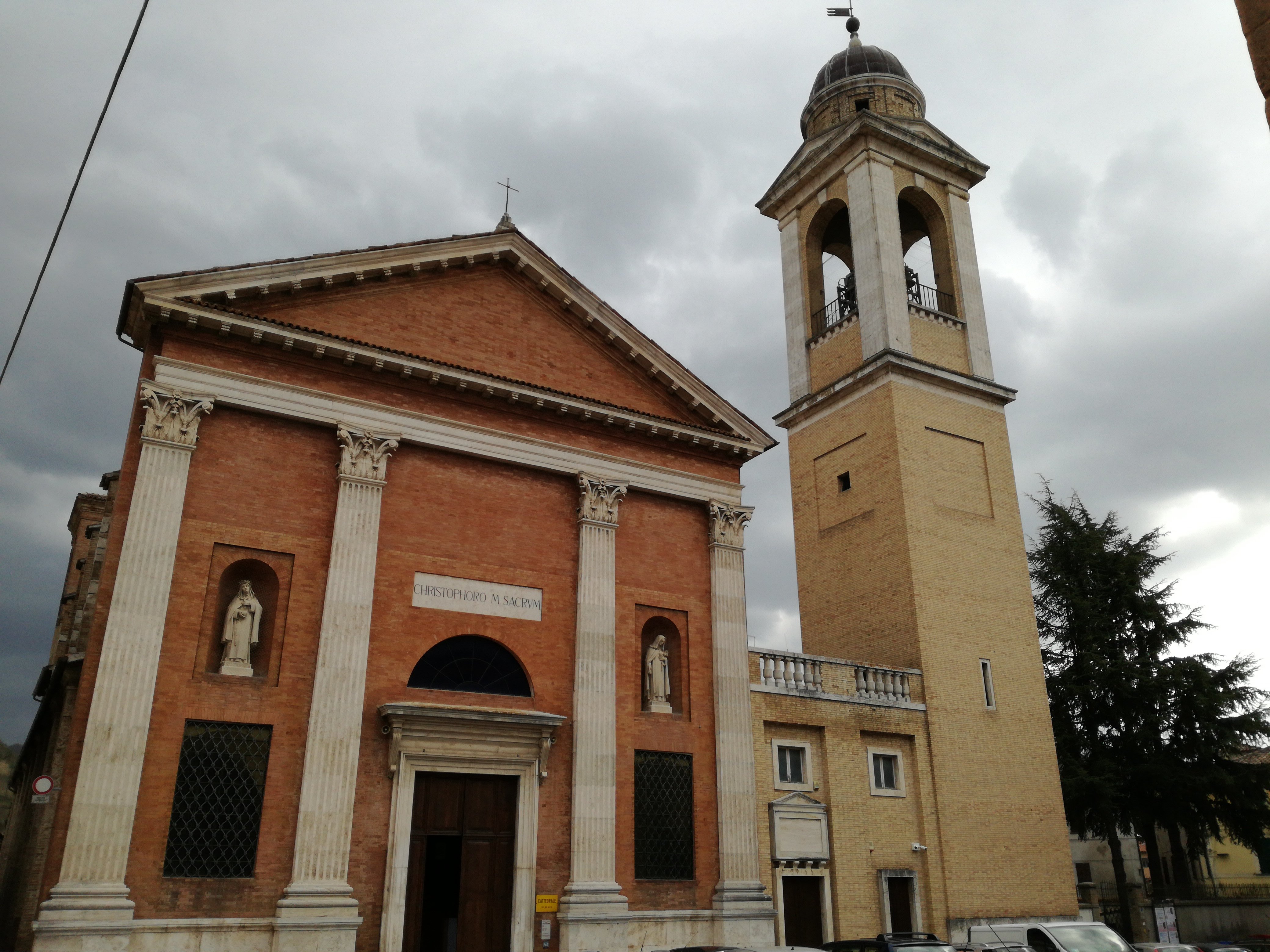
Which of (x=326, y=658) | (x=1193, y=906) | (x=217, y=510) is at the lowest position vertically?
(x=1193, y=906)

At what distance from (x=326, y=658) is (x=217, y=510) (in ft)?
9.18

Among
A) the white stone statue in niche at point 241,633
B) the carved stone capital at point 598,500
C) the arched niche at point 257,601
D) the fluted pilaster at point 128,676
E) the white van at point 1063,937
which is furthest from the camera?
the carved stone capital at point 598,500

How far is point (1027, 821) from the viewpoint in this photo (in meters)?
21.5

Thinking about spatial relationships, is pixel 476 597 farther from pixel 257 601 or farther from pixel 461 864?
pixel 461 864

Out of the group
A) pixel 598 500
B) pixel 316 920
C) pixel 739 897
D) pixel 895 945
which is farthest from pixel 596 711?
pixel 895 945

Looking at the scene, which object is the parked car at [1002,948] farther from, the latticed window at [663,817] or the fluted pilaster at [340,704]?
the fluted pilaster at [340,704]

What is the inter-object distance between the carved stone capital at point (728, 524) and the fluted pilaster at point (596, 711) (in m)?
2.12

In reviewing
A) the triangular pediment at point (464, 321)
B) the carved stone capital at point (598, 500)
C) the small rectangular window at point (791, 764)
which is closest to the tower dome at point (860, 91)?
the triangular pediment at point (464, 321)

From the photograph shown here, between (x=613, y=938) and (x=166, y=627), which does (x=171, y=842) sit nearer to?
(x=166, y=627)

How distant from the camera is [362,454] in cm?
1625

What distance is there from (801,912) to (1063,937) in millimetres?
5797

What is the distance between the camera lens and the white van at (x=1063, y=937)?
1363 centimetres

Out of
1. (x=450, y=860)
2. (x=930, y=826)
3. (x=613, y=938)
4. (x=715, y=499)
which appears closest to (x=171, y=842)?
(x=450, y=860)

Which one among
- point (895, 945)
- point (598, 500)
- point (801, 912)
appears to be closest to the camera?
point (895, 945)
